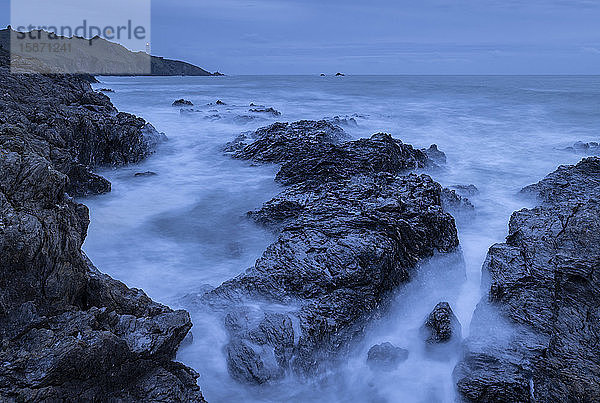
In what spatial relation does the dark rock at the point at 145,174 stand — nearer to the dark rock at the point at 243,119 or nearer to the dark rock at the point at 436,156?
the dark rock at the point at 436,156

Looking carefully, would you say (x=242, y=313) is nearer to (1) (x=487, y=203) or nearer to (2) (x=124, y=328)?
(2) (x=124, y=328)

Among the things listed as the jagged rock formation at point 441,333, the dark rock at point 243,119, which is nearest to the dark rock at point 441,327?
the jagged rock formation at point 441,333

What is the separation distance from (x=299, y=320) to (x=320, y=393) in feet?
3.33

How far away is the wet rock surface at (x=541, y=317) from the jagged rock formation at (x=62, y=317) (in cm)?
371

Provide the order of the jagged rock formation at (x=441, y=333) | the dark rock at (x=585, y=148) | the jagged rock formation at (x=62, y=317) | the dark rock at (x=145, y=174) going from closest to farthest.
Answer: the jagged rock formation at (x=62, y=317), the jagged rock formation at (x=441, y=333), the dark rock at (x=145, y=174), the dark rock at (x=585, y=148)

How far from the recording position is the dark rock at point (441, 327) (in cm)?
687

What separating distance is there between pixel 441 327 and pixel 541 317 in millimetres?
1362

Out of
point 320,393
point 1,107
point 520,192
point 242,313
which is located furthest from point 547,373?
point 1,107

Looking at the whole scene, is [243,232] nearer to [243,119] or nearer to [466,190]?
[466,190]

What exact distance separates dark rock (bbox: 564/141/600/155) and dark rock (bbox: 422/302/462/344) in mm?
15369

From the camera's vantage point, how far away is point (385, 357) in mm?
6629

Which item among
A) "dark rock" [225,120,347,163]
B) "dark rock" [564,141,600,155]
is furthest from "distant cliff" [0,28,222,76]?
"dark rock" [564,141,600,155]

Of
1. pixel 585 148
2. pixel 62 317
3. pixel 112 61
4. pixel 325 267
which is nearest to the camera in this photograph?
pixel 62 317

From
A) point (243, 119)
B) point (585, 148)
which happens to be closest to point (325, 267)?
point (585, 148)
